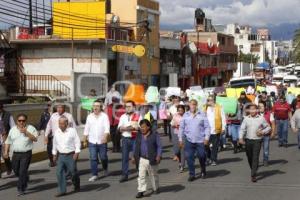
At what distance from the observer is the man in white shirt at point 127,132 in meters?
12.5

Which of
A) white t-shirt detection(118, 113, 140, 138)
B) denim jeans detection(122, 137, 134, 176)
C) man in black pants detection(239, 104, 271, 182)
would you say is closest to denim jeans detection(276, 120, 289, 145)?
man in black pants detection(239, 104, 271, 182)

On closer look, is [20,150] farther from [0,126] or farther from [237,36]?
[237,36]

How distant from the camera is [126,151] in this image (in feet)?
41.4

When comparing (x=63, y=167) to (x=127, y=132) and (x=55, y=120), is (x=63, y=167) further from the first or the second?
(x=55, y=120)

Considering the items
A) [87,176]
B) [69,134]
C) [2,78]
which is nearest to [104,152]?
[87,176]

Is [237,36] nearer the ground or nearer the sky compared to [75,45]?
nearer the sky

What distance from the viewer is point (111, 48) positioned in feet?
113

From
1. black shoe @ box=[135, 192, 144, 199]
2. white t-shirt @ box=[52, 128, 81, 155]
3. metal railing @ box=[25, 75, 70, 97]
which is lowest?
black shoe @ box=[135, 192, 144, 199]

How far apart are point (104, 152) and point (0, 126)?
7.39ft

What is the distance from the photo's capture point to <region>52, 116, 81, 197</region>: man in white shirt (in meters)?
11.0

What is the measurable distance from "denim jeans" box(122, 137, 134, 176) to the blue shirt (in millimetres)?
1131

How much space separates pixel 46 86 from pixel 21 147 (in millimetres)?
20711

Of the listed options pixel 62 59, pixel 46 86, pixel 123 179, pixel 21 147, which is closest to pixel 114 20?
pixel 62 59

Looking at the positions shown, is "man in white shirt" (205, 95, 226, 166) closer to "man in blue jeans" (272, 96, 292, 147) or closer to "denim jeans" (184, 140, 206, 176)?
"denim jeans" (184, 140, 206, 176)
